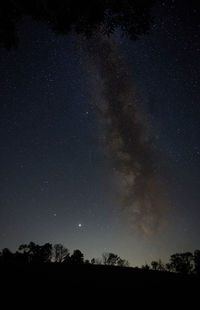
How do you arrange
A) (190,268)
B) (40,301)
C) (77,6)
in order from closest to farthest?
(40,301), (77,6), (190,268)

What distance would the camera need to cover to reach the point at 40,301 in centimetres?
721

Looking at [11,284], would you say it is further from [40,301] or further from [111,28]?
[111,28]

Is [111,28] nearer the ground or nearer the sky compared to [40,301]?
nearer the sky

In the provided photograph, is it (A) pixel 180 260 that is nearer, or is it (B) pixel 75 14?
(B) pixel 75 14

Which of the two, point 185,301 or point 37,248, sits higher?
point 37,248

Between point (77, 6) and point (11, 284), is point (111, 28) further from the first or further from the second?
point (11, 284)

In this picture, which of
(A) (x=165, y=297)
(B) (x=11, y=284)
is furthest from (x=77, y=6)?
(A) (x=165, y=297)

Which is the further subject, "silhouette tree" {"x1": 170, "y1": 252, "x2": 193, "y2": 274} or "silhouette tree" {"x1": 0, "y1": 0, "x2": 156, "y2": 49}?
"silhouette tree" {"x1": 170, "y1": 252, "x2": 193, "y2": 274}

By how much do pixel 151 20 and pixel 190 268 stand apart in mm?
83161

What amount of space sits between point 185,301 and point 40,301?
6.04 metres

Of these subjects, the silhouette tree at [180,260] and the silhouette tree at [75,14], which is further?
the silhouette tree at [180,260]

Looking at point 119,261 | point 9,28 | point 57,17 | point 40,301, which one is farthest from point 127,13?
point 119,261

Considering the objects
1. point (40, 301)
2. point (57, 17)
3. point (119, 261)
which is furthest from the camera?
point (119, 261)

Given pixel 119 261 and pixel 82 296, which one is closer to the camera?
pixel 82 296
